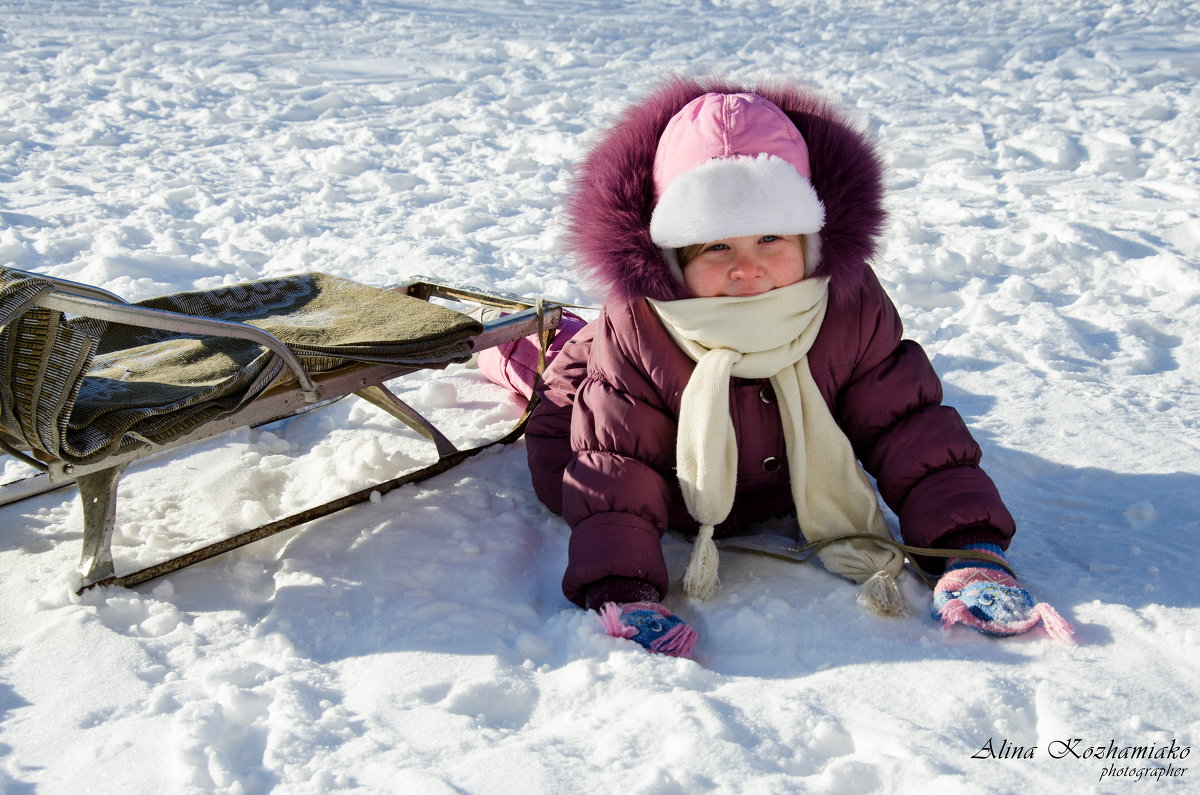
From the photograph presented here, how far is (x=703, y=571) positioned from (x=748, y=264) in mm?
648

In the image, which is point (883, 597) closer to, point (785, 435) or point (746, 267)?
point (785, 435)

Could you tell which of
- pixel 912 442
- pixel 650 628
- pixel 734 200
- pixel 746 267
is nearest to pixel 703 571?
pixel 650 628

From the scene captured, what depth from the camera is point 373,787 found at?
1677mm

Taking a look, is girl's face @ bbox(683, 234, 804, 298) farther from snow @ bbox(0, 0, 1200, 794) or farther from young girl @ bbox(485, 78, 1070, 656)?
snow @ bbox(0, 0, 1200, 794)

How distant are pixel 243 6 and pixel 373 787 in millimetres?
9799

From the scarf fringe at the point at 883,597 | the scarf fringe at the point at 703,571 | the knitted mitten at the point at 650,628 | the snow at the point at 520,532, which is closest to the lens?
the snow at the point at 520,532

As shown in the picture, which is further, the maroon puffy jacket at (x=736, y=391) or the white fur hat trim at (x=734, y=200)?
the maroon puffy jacket at (x=736, y=391)

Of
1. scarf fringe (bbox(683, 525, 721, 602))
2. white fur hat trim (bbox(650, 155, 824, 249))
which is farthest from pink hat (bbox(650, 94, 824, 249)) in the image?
scarf fringe (bbox(683, 525, 721, 602))

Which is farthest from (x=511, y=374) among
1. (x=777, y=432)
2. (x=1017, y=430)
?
(x=1017, y=430)

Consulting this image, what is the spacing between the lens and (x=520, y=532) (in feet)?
8.49

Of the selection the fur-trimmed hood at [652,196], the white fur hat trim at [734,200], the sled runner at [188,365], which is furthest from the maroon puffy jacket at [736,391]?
the sled runner at [188,365]

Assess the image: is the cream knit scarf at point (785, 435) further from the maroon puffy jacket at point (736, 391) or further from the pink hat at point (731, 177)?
the pink hat at point (731, 177)

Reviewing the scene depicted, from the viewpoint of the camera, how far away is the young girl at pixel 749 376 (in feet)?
6.93

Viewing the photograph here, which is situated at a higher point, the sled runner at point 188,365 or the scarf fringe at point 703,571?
the sled runner at point 188,365
